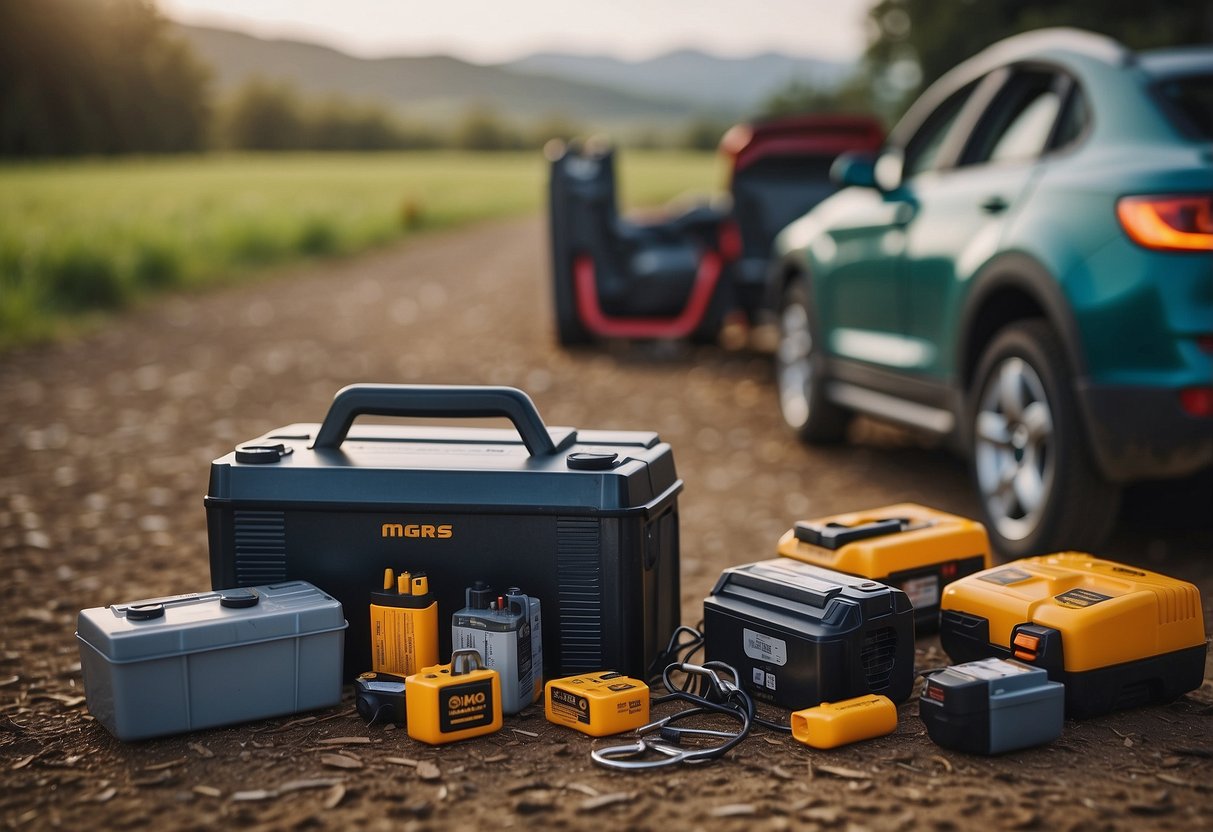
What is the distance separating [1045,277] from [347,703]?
2520mm

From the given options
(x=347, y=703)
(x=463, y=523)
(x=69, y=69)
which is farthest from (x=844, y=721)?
(x=69, y=69)

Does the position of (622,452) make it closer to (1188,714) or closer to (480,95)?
(1188,714)

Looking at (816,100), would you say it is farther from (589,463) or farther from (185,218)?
(589,463)

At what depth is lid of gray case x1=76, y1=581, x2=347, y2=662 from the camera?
296cm

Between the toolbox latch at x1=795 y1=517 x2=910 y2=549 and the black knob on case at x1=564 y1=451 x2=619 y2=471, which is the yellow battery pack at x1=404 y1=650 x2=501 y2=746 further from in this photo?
the toolbox latch at x1=795 y1=517 x2=910 y2=549

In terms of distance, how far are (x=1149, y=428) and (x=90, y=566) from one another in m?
3.64

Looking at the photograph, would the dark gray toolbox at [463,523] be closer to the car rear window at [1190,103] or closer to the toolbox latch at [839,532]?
the toolbox latch at [839,532]

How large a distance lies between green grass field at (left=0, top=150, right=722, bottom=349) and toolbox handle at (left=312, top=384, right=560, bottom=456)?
7.94m

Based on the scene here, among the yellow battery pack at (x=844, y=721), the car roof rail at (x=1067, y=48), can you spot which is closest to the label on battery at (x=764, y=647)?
the yellow battery pack at (x=844, y=721)

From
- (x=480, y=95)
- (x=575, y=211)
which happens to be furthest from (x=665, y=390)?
(x=480, y=95)

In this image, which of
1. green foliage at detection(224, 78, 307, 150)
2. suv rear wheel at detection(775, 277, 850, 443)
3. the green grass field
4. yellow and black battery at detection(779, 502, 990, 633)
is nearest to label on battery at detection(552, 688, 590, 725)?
yellow and black battery at detection(779, 502, 990, 633)

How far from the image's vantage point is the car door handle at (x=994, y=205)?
177 inches

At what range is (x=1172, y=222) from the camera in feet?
12.3

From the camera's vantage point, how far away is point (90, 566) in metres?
4.73
